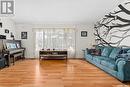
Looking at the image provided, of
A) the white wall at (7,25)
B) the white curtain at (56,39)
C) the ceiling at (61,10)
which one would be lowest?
the white curtain at (56,39)

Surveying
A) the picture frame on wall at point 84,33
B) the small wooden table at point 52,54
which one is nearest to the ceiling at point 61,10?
the picture frame on wall at point 84,33

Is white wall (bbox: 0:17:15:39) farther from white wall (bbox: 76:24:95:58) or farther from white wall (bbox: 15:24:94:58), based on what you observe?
white wall (bbox: 76:24:95:58)

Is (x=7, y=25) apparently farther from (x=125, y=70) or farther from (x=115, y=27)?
(x=125, y=70)

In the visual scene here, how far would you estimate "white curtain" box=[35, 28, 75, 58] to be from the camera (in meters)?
11.4

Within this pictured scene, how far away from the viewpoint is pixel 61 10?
29.1ft

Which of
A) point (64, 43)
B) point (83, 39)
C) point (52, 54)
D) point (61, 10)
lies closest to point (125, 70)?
point (61, 10)

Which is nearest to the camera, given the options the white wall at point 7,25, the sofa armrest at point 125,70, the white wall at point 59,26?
the sofa armrest at point 125,70

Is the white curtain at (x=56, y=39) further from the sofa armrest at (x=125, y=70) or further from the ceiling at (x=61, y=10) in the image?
the sofa armrest at (x=125, y=70)

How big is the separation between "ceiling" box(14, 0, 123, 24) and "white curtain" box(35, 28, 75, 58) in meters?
0.76

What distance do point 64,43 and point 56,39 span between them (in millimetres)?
547

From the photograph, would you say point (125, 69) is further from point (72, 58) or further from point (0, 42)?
point (72, 58)

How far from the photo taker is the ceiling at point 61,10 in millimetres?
7773

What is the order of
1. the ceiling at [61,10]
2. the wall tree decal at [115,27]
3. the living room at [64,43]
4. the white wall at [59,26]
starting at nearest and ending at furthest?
the living room at [64,43] < the wall tree decal at [115,27] < the ceiling at [61,10] < the white wall at [59,26]

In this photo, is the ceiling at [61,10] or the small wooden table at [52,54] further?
the small wooden table at [52,54]
